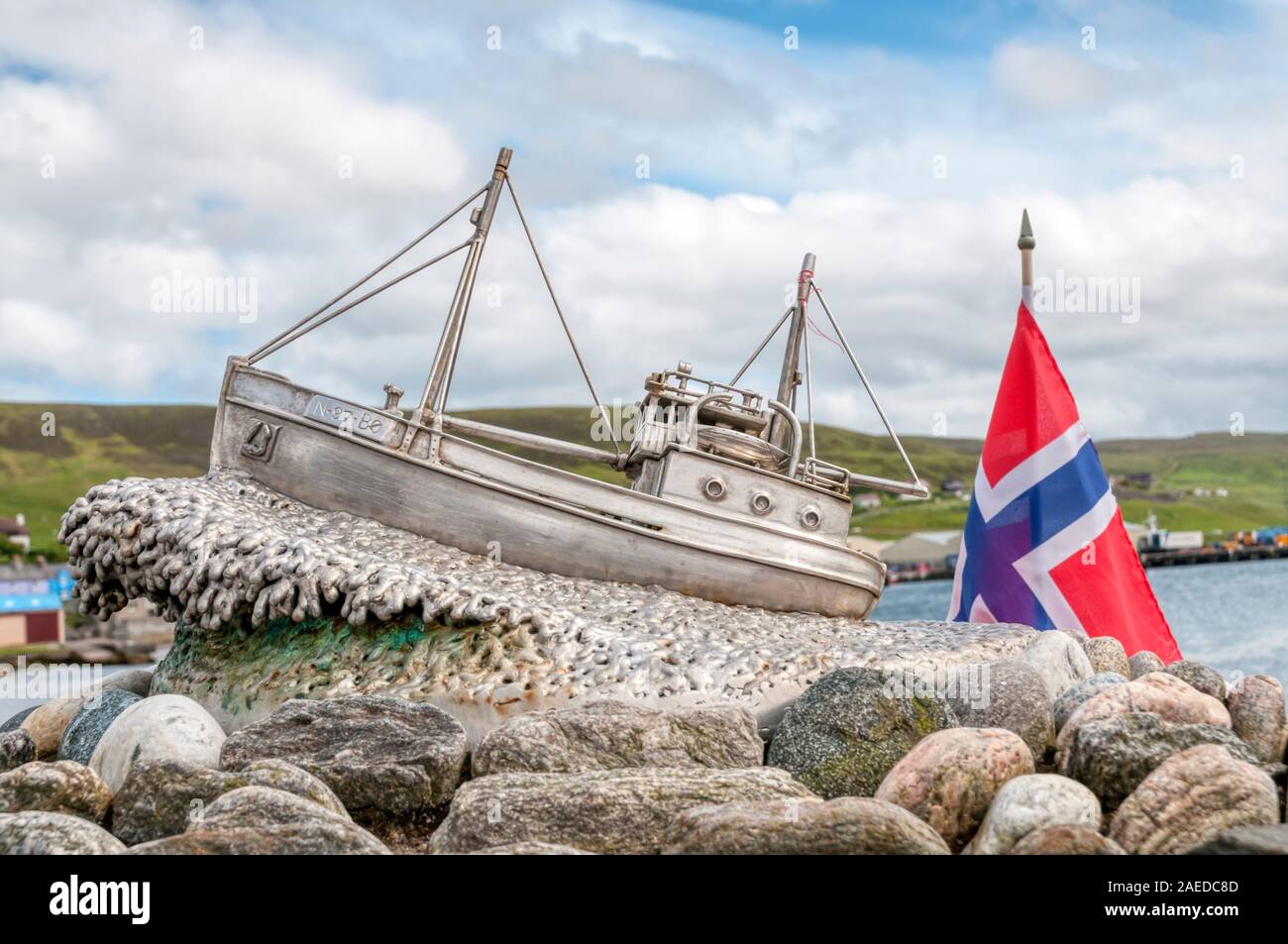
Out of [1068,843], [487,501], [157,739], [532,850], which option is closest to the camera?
[1068,843]

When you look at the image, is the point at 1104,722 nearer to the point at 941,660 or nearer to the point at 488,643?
the point at 941,660

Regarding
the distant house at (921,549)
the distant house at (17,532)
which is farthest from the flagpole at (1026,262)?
the distant house at (17,532)

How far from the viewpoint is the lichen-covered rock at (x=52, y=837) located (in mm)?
7172

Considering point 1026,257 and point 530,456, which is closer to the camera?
point 1026,257

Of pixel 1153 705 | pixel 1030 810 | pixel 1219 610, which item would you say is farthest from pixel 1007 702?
pixel 1219 610

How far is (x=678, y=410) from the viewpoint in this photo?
14852 millimetres

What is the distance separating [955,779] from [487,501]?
603 cm

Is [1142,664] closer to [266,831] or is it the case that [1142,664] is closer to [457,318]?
[457,318]

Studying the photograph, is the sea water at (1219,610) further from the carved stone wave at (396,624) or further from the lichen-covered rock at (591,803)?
the lichen-covered rock at (591,803)

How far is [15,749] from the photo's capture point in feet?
38.7

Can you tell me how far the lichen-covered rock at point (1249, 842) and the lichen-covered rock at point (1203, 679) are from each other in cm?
415
